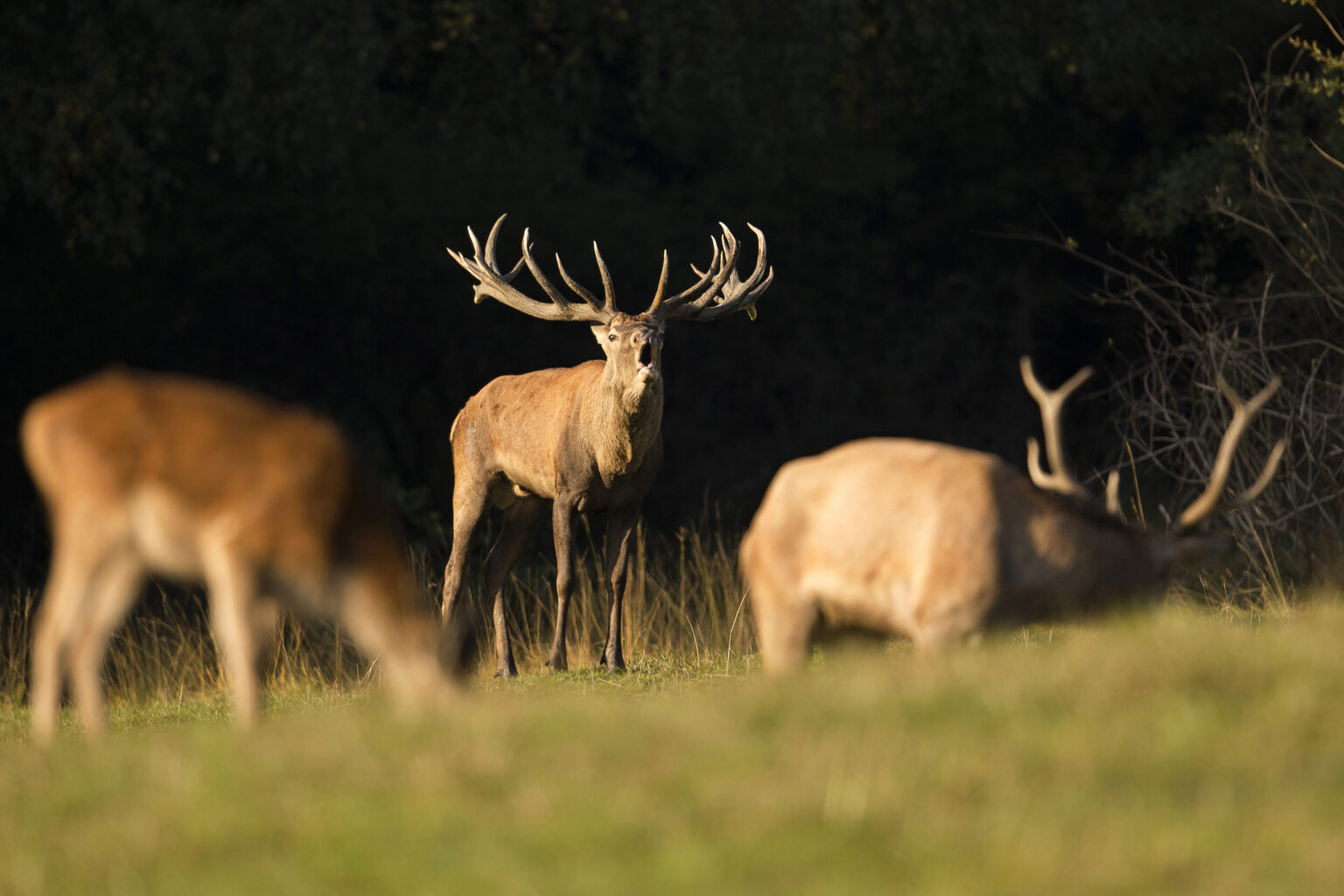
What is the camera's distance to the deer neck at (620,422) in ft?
32.7

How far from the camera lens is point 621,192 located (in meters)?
18.3

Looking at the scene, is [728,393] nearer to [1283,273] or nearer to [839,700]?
[1283,273]

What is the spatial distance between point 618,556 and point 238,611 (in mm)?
5966

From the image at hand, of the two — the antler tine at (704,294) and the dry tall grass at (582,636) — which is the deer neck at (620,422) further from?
the dry tall grass at (582,636)

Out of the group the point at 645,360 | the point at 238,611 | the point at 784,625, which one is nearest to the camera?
the point at 238,611

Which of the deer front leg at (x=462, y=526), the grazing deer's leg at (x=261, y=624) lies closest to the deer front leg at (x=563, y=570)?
the deer front leg at (x=462, y=526)

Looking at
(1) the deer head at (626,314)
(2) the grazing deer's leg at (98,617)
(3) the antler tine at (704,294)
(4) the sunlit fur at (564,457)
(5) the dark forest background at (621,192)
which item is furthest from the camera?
(5) the dark forest background at (621,192)

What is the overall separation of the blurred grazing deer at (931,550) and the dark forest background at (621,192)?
8240mm

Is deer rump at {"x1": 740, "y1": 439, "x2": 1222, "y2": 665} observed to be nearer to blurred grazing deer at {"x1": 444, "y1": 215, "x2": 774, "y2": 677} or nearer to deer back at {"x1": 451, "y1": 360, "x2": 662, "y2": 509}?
blurred grazing deer at {"x1": 444, "y1": 215, "x2": 774, "y2": 677}

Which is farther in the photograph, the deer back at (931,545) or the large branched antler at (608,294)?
the large branched antler at (608,294)

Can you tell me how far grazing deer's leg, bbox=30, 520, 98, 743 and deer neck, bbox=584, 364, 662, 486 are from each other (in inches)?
191

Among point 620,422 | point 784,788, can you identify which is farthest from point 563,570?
point 784,788

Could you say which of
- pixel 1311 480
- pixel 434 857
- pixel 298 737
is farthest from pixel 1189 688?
pixel 1311 480

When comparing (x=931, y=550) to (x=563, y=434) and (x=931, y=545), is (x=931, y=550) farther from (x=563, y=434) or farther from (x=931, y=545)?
(x=563, y=434)
